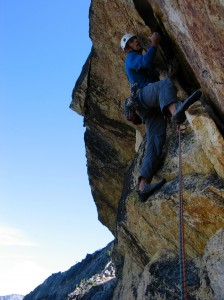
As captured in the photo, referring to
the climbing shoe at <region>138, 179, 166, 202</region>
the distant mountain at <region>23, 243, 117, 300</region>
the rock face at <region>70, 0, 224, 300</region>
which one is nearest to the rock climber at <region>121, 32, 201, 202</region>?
the climbing shoe at <region>138, 179, 166, 202</region>

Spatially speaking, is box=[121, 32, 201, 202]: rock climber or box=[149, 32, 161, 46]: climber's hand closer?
box=[121, 32, 201, 202]: rock climber

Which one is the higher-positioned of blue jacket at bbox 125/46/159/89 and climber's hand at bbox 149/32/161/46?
climber's hand at bbox 149/32/161/46

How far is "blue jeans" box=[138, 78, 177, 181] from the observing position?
19.7ft

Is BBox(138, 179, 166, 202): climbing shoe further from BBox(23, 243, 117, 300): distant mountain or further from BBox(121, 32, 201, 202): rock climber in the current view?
BBox(23, 243, 117, 300): distant mountain

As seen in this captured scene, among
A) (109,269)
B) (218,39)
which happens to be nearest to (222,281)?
(218,39)

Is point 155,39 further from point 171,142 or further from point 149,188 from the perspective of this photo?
point 149,188

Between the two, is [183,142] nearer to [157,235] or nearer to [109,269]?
[157,235]

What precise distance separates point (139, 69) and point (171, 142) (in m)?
1.48

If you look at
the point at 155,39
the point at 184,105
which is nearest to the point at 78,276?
the point at 155,39

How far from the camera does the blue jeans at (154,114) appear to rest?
6.02 meters

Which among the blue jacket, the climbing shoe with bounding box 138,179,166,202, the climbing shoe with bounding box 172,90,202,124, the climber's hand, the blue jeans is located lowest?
the climbing shoe with bounding box 138,179,166,202

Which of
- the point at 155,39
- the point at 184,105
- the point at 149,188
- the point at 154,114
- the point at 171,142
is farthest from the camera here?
the point at 154,114

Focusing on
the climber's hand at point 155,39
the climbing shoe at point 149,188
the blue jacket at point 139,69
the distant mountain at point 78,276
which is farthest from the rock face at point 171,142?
the distant mountain at point 78,276

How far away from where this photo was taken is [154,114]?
7070 mm
